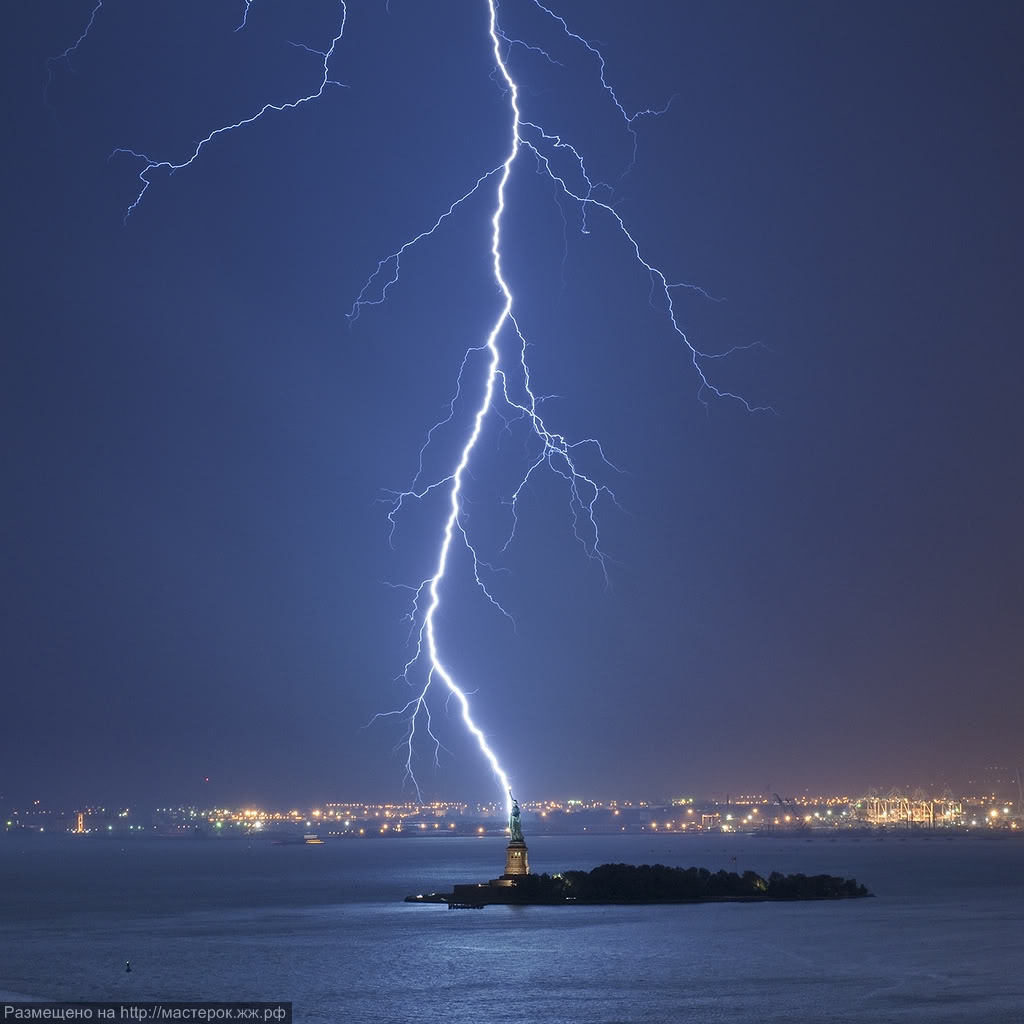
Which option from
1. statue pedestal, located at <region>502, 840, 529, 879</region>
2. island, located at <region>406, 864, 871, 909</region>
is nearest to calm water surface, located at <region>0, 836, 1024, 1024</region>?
island, located at <region>406, 864, 871, 909</region>

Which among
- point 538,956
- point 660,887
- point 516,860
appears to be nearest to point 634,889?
point 660,887

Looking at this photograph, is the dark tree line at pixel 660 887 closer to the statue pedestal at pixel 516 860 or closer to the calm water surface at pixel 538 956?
the statue pedestal at pixel 516 860

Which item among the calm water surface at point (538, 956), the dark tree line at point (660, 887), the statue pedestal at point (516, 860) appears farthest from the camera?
the statue pedestal at point (516, 860)

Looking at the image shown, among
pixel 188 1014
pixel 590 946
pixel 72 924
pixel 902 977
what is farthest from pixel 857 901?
pixel 188 1014

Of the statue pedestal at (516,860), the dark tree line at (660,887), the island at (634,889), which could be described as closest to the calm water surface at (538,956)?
the island at (634,889)

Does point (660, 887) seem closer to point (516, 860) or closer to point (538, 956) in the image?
point (516, 860)
